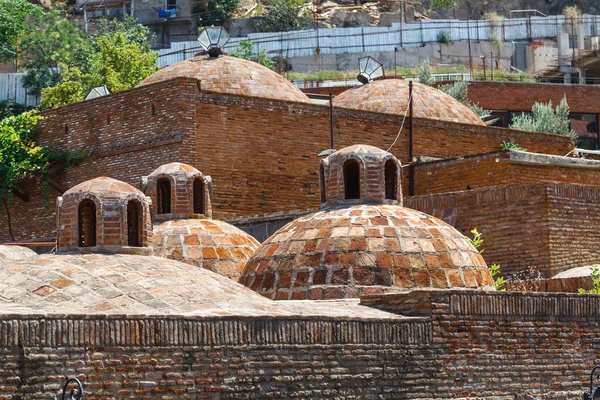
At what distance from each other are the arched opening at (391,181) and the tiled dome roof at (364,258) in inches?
21.9

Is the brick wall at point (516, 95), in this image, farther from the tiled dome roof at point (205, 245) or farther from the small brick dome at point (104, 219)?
the small brick dome at point (104, 219)

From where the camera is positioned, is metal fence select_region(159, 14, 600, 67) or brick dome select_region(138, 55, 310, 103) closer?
brick dome select_region(138, 55, 310, 103)

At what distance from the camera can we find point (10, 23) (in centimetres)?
5356

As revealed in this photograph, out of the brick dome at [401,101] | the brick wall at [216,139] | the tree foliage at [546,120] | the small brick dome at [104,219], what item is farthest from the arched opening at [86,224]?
the tree foliage at [546,120]

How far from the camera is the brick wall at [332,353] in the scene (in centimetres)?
1165

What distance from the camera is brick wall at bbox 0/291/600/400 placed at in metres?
11.6

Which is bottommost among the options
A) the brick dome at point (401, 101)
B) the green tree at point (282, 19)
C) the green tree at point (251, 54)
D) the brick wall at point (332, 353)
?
the brick wall at point (332, 353)

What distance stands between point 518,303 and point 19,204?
15366mm

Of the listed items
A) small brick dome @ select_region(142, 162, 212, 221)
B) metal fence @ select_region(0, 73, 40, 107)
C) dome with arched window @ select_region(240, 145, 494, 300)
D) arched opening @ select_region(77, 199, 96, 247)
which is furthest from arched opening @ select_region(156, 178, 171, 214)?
metal fence @ select_region(0, 73, 40, 107)

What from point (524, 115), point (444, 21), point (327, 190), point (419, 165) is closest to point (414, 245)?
point (327, 190)

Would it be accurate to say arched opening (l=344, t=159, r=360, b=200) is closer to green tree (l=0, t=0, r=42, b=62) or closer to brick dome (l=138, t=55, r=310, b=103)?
brick dome (l=138, t=55, r=310, b=103)

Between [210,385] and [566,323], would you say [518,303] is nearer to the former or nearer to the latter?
[566,323]

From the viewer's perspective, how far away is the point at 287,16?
194ft

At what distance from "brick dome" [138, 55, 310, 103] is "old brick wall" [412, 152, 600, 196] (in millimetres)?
3074
